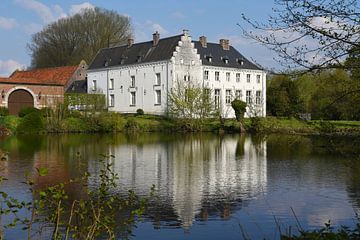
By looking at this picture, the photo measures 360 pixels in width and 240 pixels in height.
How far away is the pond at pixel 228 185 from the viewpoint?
360 inches

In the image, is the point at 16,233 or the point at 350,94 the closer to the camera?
the point at 350,94

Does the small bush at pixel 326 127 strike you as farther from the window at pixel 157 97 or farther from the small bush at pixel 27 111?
the window at pixel 157 97

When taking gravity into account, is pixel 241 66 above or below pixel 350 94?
above

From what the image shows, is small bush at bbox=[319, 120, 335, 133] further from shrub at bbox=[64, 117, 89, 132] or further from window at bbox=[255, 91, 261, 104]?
window at bbox=[255, 91, 261, 104]

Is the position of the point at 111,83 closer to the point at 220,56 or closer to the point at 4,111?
the point at 220,56

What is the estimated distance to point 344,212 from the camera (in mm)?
10688

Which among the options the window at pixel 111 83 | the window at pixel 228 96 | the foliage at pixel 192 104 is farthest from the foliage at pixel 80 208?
the window at pixel 111 83

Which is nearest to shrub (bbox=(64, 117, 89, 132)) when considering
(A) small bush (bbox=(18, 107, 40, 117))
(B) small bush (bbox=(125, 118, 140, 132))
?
(A) small bush (bbox=(18, 107, 40, 117))

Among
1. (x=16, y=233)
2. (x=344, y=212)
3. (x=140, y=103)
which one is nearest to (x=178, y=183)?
(x=344, y=212)

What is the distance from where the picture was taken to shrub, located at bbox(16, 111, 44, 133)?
132 ft

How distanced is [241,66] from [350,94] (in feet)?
165

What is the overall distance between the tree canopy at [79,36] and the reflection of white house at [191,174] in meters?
42.7

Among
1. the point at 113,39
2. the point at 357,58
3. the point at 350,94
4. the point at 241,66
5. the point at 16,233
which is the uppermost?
the point at 113,39

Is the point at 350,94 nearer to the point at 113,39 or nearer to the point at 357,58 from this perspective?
the point at 357,58
